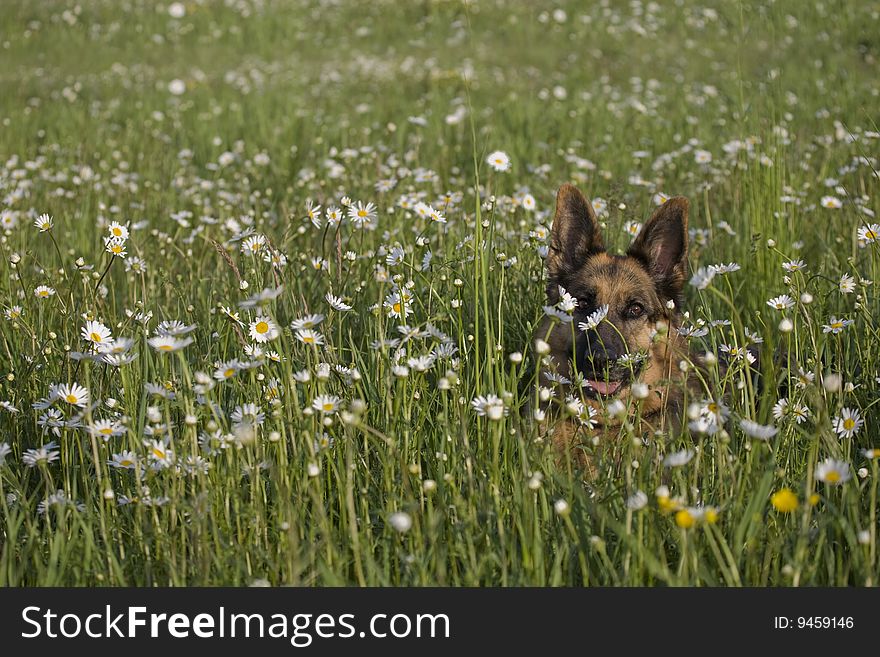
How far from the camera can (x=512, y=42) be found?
15.4 m

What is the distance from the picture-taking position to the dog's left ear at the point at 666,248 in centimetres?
411

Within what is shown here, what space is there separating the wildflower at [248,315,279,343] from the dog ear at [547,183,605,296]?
170 cm

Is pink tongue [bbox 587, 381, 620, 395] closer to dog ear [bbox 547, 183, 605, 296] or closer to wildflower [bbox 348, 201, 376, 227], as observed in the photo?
dog ear [bbox 547, 183, 605, 296]

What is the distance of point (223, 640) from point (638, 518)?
3.60 ft

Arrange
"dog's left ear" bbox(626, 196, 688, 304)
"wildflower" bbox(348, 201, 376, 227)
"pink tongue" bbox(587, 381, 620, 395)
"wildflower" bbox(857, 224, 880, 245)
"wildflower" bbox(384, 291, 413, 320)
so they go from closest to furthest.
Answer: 1. "wildflower" bbox(384, 291, 413, 320)
2. "pink tongue" bbox(587, 381, 620, 395)
3. "wildflower" bbox(348, 201, 376, 227)
4. "wildflower" bbox(857, 224, 880, 245)
5. "dog's left ear" bbox(626, 196, 688, 304)

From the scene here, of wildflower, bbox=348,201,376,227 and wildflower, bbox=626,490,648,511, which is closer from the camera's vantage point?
wildflower, bbox=626,490,648,511

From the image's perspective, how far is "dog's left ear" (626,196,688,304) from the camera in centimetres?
411

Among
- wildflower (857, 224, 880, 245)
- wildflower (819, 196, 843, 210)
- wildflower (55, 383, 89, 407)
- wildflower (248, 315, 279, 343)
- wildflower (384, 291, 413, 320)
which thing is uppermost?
wildflower (819, 196, 843, 210)

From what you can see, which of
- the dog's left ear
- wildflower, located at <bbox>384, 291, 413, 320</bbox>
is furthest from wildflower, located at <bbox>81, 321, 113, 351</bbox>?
the dog's left ear

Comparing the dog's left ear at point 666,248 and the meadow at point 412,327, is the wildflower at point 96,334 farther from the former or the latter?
the dog's left ear at point 666,248

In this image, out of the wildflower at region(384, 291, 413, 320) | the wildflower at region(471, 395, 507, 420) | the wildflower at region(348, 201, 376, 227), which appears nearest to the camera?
the wildflower at region(471, 395, 507, 420)

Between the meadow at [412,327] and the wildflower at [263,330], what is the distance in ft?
0.04

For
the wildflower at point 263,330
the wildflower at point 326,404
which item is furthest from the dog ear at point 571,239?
the wildflower at point 326,404

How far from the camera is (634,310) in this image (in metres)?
4.33
